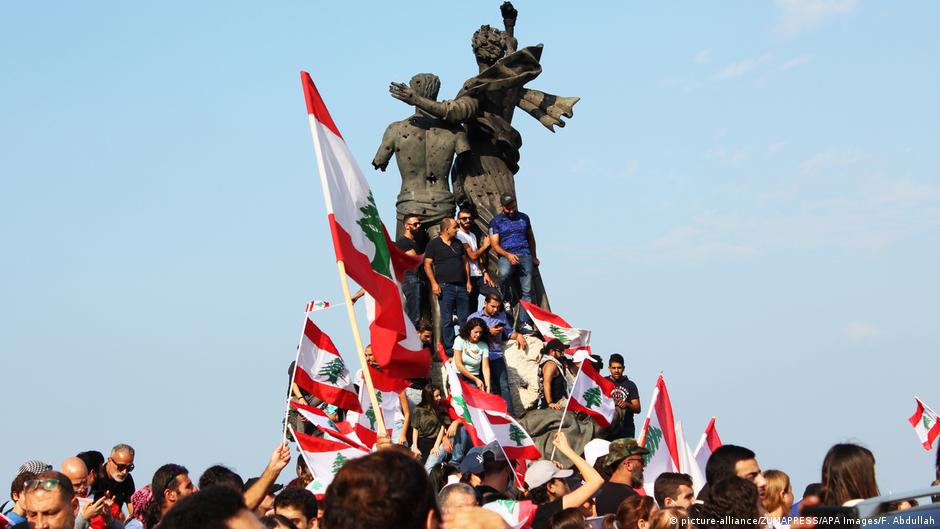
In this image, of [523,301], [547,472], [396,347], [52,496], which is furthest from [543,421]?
[52,496]

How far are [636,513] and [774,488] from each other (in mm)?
700

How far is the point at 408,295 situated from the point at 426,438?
9.63 ft

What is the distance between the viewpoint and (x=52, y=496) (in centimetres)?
594

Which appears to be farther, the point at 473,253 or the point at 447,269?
the point at 473,253

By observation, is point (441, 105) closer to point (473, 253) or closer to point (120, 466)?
point (473, 253)

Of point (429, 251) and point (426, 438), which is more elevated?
point (429, 251)

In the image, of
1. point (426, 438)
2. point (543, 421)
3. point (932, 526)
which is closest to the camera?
point (932, 526)

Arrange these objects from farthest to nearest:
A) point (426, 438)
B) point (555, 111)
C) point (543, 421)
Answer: point (555, 111) → point (543, 421) → point (426, 438)

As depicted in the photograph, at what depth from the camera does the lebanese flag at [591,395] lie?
1143 centimetres

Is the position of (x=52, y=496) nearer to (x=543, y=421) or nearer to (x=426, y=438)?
(x=426, y=438)

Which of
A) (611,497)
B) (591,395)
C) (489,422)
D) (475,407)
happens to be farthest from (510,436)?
(611,497)

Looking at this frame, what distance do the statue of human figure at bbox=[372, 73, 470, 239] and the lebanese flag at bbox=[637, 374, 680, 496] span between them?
7135 millimetres

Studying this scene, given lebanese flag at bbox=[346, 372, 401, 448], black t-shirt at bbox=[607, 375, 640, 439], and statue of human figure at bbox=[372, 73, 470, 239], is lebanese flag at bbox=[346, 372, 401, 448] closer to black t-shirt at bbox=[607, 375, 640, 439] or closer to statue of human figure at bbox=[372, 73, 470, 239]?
black t-shirt at bbox=[607, 375, 640, 439]

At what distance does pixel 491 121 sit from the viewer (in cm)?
1780
